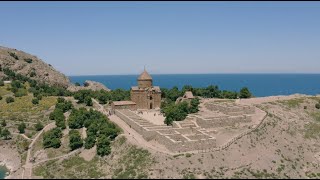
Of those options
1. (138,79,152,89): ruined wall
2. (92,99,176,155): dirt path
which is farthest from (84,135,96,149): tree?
(138,79,152,89): ruined wall

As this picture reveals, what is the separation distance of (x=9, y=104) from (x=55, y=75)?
158ft

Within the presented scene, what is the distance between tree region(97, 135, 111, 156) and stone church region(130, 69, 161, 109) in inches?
914

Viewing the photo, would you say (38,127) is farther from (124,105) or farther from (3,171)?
(124,105)

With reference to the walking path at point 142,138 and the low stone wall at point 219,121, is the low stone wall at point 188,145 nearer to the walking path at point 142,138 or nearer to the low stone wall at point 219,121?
the walking path at point 142,138

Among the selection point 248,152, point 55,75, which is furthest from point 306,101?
point 55,75

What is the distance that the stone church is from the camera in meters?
79.2

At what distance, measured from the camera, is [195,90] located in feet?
305

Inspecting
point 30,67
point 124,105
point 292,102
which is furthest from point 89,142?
point 30,67

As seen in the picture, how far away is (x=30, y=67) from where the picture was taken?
130m

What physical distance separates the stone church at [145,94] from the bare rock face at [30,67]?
5890 cm

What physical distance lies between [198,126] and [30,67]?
291ft

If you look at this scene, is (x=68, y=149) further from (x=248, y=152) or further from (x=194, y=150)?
(x=248, y=152)

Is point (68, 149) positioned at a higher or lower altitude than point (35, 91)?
lower

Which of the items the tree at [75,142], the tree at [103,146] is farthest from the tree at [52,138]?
the tree at [103,146]
